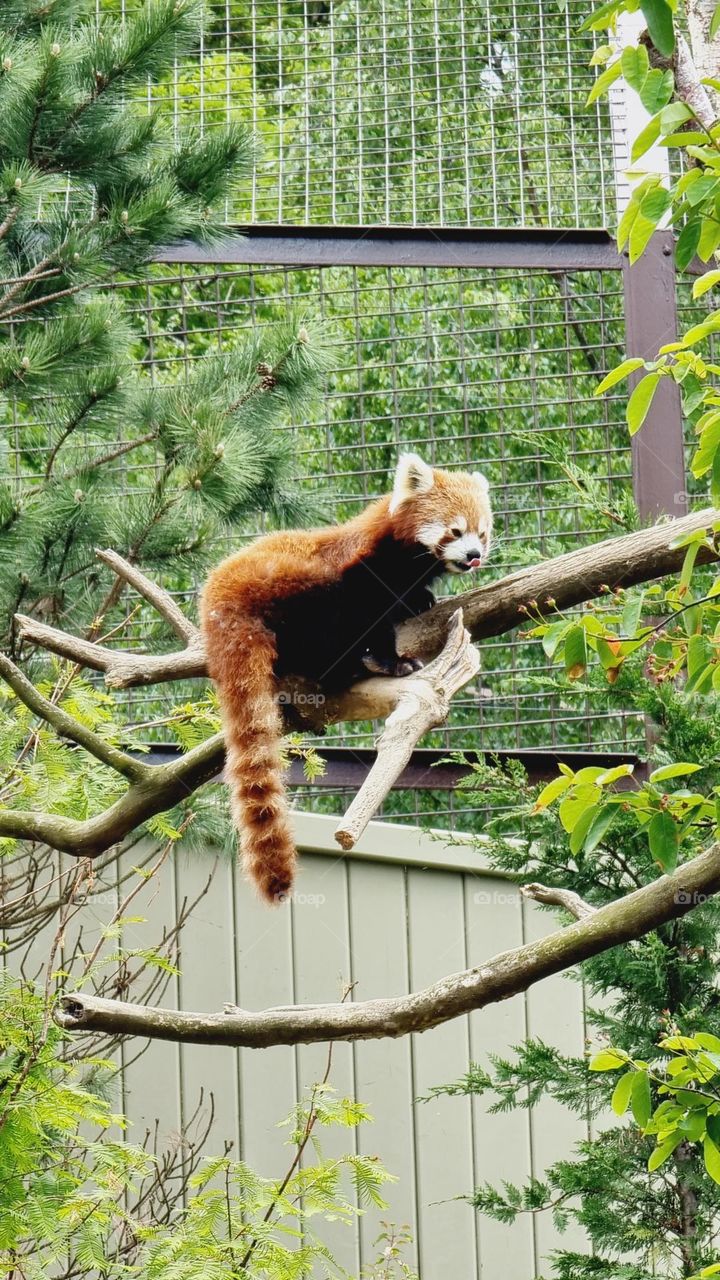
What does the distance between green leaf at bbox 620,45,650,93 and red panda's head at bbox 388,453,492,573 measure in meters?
1.50

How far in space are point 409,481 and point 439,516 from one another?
12cm

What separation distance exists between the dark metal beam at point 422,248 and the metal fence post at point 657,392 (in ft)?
0.62

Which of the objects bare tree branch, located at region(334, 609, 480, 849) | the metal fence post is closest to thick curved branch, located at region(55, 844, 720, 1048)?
bare tree branch, located at region(334, 609, 480, 849)

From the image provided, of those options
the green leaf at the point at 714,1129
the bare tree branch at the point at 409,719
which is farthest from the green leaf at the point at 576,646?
the green leaf at the point at 714,1129

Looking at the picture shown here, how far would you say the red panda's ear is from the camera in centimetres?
287

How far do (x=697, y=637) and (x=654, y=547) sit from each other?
679 millimetres

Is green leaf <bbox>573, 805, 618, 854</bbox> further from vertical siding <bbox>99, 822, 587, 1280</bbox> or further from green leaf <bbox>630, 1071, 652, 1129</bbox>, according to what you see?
vertical siding <bbox>99, 822, 587, 1280</bbox>

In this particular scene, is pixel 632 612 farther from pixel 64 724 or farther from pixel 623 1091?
pixel 64 724

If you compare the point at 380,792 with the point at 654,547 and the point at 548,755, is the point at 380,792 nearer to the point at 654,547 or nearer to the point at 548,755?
the point at 654,547

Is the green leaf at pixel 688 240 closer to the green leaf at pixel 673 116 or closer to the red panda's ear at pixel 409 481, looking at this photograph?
the green leaf at pixel 673 116

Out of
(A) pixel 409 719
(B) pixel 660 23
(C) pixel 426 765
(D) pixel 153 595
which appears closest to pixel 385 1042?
(C) pixel 426 765

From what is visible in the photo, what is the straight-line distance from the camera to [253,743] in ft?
7.14

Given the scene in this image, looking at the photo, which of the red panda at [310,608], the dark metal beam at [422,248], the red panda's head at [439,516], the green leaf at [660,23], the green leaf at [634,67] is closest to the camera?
the green leaf at [660,23]

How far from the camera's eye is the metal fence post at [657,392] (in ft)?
11.7
